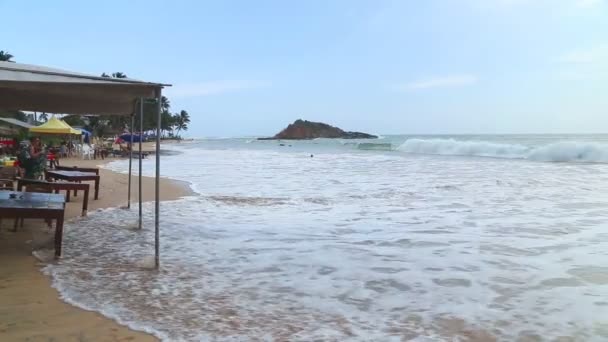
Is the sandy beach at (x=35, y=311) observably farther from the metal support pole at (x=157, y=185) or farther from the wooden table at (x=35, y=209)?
the metal support pole at (x=157, y=185)

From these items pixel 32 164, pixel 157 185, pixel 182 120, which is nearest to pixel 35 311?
pixel 157 185

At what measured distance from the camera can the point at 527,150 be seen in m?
36.0

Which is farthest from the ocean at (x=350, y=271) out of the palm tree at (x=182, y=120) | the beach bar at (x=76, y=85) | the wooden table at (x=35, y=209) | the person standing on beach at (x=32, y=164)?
the palm tree at (x=182, y=120)

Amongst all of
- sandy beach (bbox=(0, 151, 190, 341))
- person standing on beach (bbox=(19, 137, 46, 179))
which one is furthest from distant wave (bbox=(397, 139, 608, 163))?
sandy beach (bbox=(0, 151, 190, 341))

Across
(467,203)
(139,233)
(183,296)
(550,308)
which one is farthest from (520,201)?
(183,296)

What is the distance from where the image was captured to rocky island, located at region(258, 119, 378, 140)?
12800 cm

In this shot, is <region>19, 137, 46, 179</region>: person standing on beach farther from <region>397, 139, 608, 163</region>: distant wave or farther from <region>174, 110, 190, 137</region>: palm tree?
<region>174, 110, 190, 137</region>: palm tree

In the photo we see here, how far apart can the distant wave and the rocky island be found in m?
79.1

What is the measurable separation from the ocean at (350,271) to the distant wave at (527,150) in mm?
20087

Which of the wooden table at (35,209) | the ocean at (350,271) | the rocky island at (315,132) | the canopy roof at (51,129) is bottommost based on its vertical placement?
the ocean at (350,271)

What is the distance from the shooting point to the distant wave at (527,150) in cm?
2839

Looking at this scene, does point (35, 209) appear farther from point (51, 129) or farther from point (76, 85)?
point (51, 129)

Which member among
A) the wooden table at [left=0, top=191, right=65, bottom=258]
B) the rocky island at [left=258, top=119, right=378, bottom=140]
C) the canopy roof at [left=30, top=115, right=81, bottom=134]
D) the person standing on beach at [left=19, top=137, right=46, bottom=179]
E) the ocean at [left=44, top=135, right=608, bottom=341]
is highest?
the rocky island at [left=258, top=119, right=378, bottom=140]

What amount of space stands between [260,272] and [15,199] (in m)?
2.96
